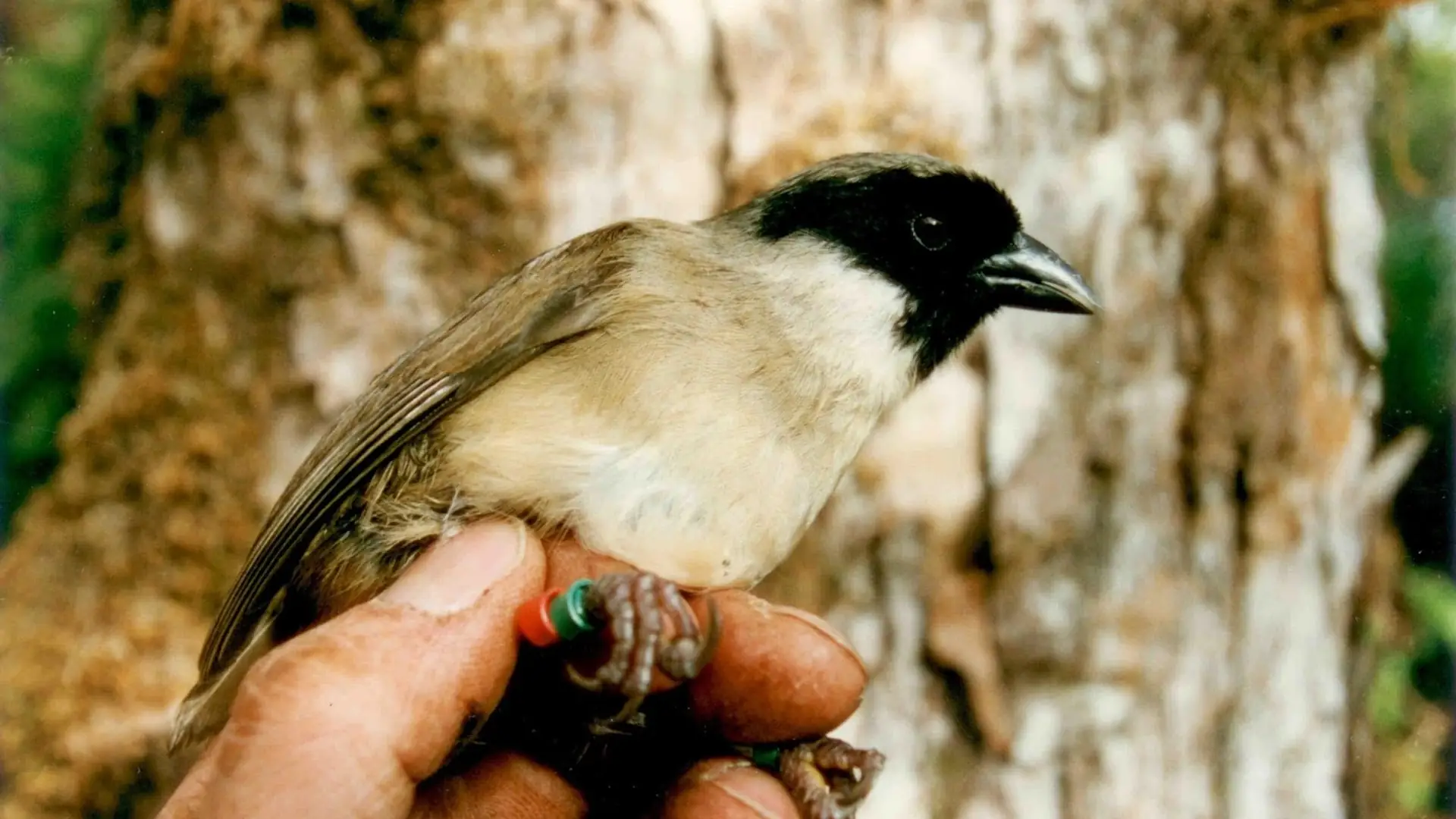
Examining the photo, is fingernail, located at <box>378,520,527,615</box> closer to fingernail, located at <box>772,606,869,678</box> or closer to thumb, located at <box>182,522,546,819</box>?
thumb, located at <box>182,522,546,819</box>

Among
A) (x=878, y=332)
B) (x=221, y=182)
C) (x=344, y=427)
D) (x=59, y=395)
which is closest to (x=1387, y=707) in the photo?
(x=878, y=332)

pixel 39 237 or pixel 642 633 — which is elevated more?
pixel 39 237

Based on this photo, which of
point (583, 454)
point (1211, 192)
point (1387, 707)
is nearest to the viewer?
point (583, 454)

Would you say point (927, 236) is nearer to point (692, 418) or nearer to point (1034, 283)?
point (1034, 283)

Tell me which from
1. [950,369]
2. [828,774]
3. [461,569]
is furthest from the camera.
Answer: [950,369]

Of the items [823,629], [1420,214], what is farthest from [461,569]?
[1420,214]

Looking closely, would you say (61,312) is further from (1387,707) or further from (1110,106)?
(1387,707)

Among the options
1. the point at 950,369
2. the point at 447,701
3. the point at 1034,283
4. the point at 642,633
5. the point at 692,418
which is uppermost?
the point at 1034,283

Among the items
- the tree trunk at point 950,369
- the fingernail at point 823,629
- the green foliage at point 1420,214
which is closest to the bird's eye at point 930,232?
the tree trunk at point 950,369
